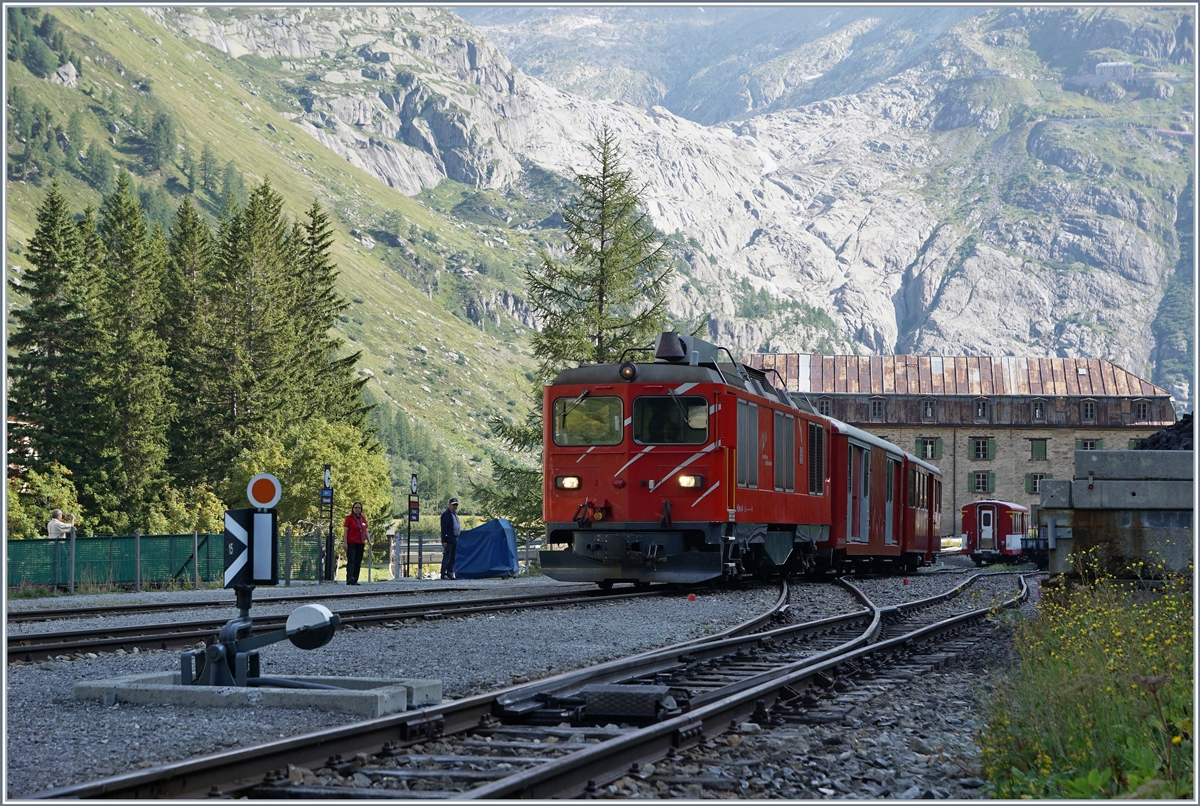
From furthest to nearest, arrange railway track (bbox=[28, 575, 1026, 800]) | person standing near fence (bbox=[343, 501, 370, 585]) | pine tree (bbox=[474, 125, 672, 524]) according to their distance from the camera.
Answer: pine tree (bbox=[474, 125, 672, 524]), person standing near fence (bbox=[343, 501, 370, 585]), railway track (bbox=[28, 575, 1026, 800])

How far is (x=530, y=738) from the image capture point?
7430 millimetres

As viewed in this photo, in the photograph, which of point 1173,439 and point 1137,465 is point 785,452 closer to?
point 1173,439

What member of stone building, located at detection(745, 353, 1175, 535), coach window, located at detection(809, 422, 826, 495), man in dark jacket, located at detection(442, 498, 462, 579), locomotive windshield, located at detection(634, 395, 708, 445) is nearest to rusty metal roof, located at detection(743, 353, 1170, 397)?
stone building, located at detection(745, 353, 1175, 535)

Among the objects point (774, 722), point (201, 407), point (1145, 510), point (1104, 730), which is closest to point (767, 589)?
point (1145, 510)

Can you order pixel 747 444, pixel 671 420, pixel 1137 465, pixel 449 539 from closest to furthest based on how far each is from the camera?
1. pixel 1137 465
2. pixel 671 420
3. pixel 747 444
4. pixel 449 539

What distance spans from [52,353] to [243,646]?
154ft

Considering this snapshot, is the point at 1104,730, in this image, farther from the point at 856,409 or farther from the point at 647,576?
the point at 856,409

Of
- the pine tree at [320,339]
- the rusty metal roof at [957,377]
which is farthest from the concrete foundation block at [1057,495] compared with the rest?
the rusty metal roof at [957,377]

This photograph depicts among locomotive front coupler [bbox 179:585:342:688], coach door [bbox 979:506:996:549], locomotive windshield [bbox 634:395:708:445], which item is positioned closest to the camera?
locomotive front coupler [bbox 179:585:342:688]

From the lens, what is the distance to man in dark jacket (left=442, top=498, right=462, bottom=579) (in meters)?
29.6

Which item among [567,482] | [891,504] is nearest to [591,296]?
[891,504]

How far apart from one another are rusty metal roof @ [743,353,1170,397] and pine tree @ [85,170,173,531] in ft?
169

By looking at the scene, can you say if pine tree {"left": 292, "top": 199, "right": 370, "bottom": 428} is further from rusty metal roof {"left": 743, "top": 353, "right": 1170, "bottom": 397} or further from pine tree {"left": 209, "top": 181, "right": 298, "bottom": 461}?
rusty metal roof {"left": 743, "top": 353, "right": 1170, "bottom": 397}

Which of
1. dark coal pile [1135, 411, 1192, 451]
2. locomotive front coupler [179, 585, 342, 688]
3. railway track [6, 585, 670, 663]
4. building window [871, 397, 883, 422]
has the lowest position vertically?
railway track [6, 585, 670, 663]
